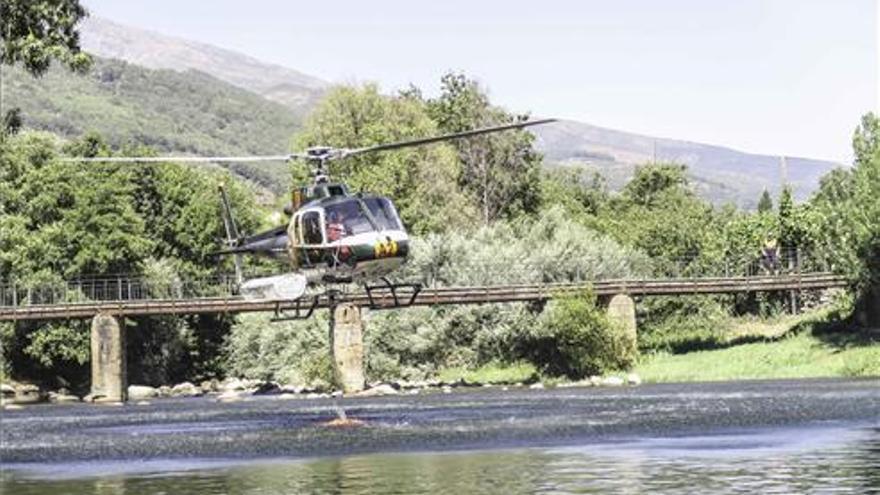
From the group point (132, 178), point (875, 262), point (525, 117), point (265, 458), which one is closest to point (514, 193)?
point (525, 117)

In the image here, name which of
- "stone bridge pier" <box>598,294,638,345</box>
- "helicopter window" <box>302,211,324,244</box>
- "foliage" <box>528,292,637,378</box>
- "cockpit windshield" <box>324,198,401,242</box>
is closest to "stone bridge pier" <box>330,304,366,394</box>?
"foliage" <box>528,292,637,378</box>

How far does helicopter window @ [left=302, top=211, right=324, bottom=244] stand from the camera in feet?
162

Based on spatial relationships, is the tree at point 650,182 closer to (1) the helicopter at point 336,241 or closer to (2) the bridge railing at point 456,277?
(2) the bridge railing at point 456,277

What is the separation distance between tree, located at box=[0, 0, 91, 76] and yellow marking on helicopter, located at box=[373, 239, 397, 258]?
13.6 m

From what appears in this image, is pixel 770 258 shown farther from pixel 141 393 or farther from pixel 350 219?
pixel 350 219

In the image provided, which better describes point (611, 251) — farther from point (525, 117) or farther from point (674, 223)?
point (525, 117)

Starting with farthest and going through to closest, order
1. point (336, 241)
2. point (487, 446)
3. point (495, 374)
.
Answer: point (495, 374) → point (487, 446) → point (336, 241)

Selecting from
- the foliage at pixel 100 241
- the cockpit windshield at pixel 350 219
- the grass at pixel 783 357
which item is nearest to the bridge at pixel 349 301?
the foliage at pixel 100 241

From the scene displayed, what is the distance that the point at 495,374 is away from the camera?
108 metres

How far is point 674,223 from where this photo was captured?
141 metres

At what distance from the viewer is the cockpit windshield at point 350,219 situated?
49062mm

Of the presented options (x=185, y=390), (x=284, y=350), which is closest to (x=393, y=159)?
(x=284, y=350)

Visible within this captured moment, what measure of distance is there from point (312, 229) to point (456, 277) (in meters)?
62.6

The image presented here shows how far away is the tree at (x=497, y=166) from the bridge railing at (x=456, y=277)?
18.2m
